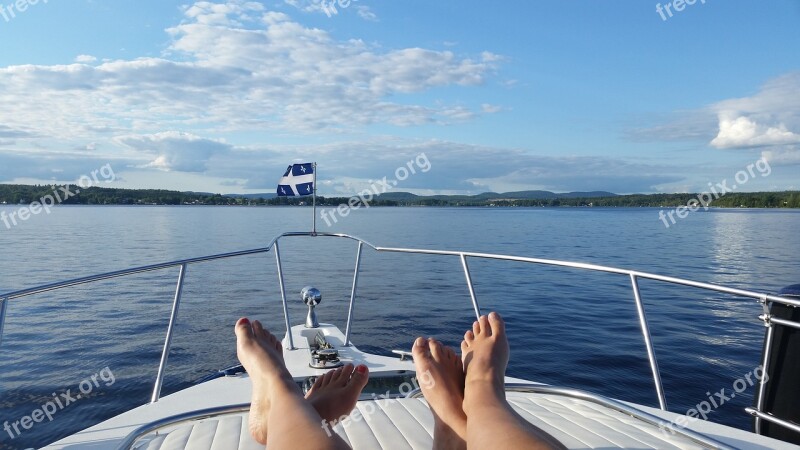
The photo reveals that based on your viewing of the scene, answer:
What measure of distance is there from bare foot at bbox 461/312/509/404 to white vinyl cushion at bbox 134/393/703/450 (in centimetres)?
29

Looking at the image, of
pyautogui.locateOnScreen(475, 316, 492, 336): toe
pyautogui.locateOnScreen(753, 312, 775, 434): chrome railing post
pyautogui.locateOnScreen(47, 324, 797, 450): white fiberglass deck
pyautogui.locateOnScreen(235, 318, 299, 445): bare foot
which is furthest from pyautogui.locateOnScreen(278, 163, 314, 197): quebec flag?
pyautogui.locateOnScreen(753, 312, 775, 434): chrome railing post

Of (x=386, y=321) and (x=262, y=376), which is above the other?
(x=262, y=376)

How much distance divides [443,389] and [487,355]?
18cm

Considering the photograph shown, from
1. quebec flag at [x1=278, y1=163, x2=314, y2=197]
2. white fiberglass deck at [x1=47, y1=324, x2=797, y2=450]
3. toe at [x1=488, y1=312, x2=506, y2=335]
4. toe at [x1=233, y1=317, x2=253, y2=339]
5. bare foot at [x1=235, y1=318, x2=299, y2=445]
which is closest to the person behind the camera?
bare foot at [x1=235, y1=318, x2=299, y2=445]

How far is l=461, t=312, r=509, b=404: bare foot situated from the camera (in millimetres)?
1464

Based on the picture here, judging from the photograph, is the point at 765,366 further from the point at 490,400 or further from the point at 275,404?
the point at 275,404

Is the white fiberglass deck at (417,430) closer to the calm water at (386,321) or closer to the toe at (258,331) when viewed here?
the toe at (258,331)

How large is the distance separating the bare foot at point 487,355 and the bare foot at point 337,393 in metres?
0.36

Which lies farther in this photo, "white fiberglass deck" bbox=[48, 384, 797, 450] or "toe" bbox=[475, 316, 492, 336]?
"toe" bbox=[475, 316, 492, 336]

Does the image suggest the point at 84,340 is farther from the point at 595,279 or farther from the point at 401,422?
the point at 595,279

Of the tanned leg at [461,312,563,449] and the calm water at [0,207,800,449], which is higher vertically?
the tanned leg at [461,312,563,449]

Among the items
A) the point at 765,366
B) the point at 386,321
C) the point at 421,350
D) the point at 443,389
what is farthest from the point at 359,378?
the point at 386,321

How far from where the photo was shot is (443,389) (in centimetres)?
152

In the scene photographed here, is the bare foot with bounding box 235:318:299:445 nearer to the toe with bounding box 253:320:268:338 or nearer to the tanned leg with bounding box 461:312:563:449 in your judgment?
the toe with bounding box 253:320:268:338
